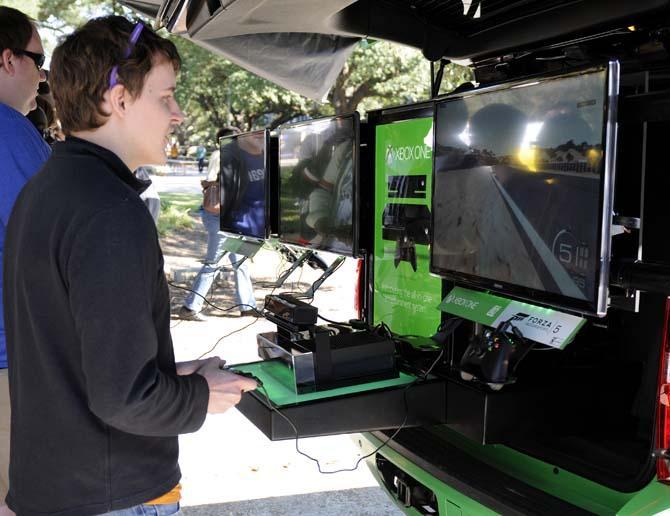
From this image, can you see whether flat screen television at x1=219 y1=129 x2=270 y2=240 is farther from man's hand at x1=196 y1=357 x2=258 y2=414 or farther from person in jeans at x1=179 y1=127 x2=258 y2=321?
person in jeans at x1=179 y1=127 x2=258 y2=321

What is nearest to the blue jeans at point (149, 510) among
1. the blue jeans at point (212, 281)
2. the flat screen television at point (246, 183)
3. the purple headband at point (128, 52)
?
the purple headband at point (128, 52)

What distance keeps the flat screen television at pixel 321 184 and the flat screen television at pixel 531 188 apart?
0.60 metres

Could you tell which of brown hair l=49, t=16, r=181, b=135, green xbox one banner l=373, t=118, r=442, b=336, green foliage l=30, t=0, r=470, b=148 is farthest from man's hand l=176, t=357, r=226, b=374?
green foliage l=30, t=0, r=470, b=148

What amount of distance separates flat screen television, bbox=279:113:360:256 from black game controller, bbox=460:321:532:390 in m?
1.00

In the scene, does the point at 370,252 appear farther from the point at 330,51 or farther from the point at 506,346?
the point at 330,51

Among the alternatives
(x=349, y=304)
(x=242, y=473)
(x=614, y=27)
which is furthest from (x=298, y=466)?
(x=349, y=304)

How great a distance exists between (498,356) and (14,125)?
6.73ft

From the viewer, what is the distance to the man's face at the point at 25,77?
3.08 metres

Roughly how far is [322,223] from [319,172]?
0.25 m

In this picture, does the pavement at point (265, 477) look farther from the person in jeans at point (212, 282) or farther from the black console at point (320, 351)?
the person in jeans at point (212, 282)

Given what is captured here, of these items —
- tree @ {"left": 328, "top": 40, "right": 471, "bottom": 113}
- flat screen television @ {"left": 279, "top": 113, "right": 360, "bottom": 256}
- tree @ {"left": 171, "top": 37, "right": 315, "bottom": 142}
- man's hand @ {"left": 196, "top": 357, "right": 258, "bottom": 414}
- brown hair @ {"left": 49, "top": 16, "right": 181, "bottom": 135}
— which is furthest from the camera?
tree @ {"left": 171, "top": 37, "right": 315, "bottom": 142}

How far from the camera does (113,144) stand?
5.94 feet

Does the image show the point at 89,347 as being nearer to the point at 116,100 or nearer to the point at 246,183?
the point at 116,100

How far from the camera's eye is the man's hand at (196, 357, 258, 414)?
1849 millimetres
